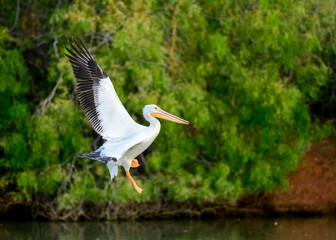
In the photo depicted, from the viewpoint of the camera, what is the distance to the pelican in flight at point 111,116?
870 centimetres

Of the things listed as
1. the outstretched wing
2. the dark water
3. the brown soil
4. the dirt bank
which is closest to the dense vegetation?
the dirt bank

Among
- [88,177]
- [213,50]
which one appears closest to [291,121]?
[213,50]

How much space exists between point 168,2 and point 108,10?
1.00 meters

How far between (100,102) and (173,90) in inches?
171

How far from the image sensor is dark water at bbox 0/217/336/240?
12.8 metres

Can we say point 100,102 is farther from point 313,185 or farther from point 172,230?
point 313,185

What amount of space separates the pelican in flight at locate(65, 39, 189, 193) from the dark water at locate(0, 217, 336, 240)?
3819 mm

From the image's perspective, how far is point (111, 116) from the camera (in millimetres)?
9164

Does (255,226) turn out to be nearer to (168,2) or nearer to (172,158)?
(172,158)

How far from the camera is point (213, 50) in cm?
1395

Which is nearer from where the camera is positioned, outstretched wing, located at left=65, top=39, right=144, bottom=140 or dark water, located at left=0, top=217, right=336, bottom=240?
outstretched wing, located at left=65, top=39, right=144, bottom=140

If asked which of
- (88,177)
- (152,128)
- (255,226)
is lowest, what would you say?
(255,226)

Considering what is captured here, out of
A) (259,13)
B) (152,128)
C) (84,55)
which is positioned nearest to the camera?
(152,128)

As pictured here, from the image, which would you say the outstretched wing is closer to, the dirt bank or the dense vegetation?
the dense vegetation
